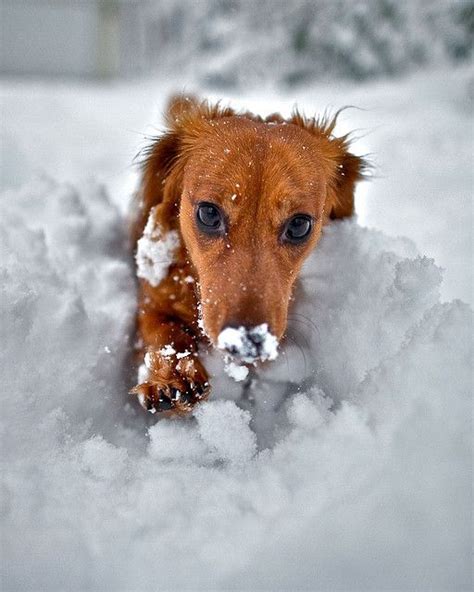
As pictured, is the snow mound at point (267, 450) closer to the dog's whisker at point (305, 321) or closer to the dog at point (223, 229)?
the dog's whisker at point (305, 321)

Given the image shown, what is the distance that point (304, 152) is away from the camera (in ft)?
6.88

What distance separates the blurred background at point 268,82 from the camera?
10.2 feet

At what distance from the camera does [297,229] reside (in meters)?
1.95

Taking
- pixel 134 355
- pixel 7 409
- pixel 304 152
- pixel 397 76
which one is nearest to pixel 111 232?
pixel 134 355

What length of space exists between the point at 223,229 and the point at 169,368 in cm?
52

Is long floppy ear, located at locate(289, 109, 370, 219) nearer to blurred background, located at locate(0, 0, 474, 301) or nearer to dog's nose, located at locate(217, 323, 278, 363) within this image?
blurred background, located at locate(0, 0, 474, 301)

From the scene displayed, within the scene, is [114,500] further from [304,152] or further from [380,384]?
[304,152]

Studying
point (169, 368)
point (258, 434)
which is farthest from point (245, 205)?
point (258, 434)

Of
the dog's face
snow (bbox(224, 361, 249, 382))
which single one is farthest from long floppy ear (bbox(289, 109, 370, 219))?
snow (bbox(224, 361, 249, 382))

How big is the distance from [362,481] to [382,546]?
0.15 meters

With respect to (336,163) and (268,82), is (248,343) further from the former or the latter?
(268,82)

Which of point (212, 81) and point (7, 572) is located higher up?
point (212, 81)

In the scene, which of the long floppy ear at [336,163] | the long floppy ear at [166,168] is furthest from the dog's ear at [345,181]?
the long floppy ear at [166,168]

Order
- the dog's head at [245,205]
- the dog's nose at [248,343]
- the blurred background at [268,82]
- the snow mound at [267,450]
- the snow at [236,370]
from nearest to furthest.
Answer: the snow mound at [267,450] < the dog's nose at [248,343] < the dog's head at [245,205] < the snow at [236,370] < the blurred background at [268,82]
